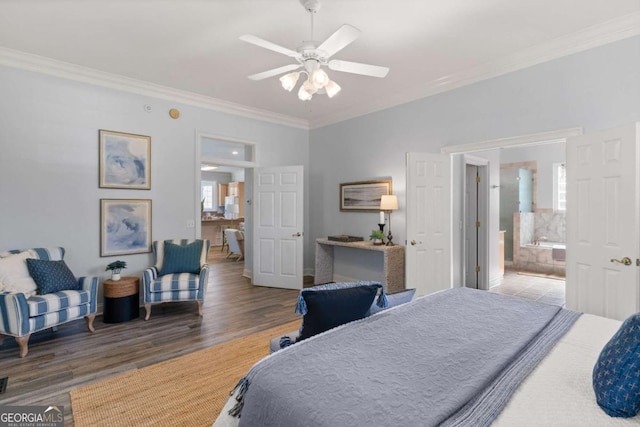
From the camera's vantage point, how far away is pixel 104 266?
4113 millimetres

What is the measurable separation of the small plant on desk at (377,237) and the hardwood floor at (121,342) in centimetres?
147

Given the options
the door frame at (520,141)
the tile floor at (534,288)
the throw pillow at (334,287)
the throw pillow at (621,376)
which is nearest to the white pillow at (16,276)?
the throw pillow at (334,287)

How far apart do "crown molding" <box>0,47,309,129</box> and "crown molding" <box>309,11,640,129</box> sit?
2065mm

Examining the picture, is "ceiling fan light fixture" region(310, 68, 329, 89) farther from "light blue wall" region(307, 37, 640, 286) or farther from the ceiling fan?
"light blue wall" region(307, 37, 640, 286)

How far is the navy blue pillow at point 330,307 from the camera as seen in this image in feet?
5.76

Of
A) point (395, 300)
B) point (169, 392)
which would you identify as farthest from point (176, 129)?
point (395, 300)

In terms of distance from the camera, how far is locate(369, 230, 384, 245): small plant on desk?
479cm

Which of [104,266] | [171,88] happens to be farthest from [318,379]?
[171,88]

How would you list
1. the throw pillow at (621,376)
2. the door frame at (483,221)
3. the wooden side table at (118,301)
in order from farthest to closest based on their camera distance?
the door frame at (483,221) → the wooden side table at (118,301) → the throw pillow at (621,376)

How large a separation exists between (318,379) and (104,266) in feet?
12.9

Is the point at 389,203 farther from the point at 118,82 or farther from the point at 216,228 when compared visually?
the point at 216,228

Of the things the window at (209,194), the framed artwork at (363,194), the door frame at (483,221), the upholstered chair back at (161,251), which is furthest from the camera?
the window at (209,194)

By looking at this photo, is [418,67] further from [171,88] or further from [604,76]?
[171,88]

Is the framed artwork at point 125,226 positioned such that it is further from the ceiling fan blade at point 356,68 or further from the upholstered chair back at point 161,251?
the ceiling fan blade at point 356,68
